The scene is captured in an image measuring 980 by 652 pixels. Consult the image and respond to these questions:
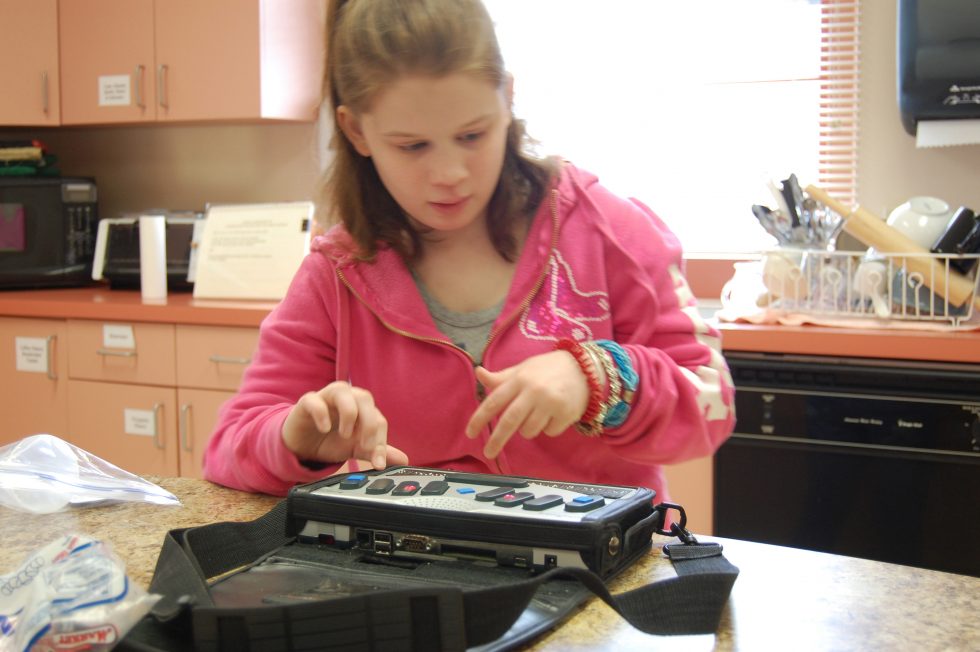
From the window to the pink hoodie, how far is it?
129 centimetres

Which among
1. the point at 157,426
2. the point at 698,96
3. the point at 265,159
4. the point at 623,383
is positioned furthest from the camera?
the point at 265,159

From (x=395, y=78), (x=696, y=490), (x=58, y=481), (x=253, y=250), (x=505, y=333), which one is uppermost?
(x=395, y=78)

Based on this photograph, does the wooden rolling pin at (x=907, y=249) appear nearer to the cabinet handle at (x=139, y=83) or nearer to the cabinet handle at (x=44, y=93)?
the cabinet handle at (x=139, y=83)

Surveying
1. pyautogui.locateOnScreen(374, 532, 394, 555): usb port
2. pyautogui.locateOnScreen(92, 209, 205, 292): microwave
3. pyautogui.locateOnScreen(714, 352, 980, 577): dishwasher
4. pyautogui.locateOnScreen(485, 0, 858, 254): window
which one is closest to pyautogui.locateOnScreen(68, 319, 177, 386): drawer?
pyautogui.locateOnScreen(92, 209, 205, 292): microwave

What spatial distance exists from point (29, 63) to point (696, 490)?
6.97 ft

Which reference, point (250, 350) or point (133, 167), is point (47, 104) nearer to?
point (133, 167)

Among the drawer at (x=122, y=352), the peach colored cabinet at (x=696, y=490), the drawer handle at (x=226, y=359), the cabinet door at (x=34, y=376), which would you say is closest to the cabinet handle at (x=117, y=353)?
the drawer at (x=122, y=352)

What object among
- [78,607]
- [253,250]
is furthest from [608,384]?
[253,250]

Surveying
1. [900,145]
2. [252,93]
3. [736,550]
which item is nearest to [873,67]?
[900,145]

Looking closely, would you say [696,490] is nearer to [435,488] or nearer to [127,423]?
[435,488]

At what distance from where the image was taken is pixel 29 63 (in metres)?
2.77

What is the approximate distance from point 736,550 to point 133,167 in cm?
280

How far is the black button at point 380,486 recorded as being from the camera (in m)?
0.70

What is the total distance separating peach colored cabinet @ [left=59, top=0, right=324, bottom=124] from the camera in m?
2.55
